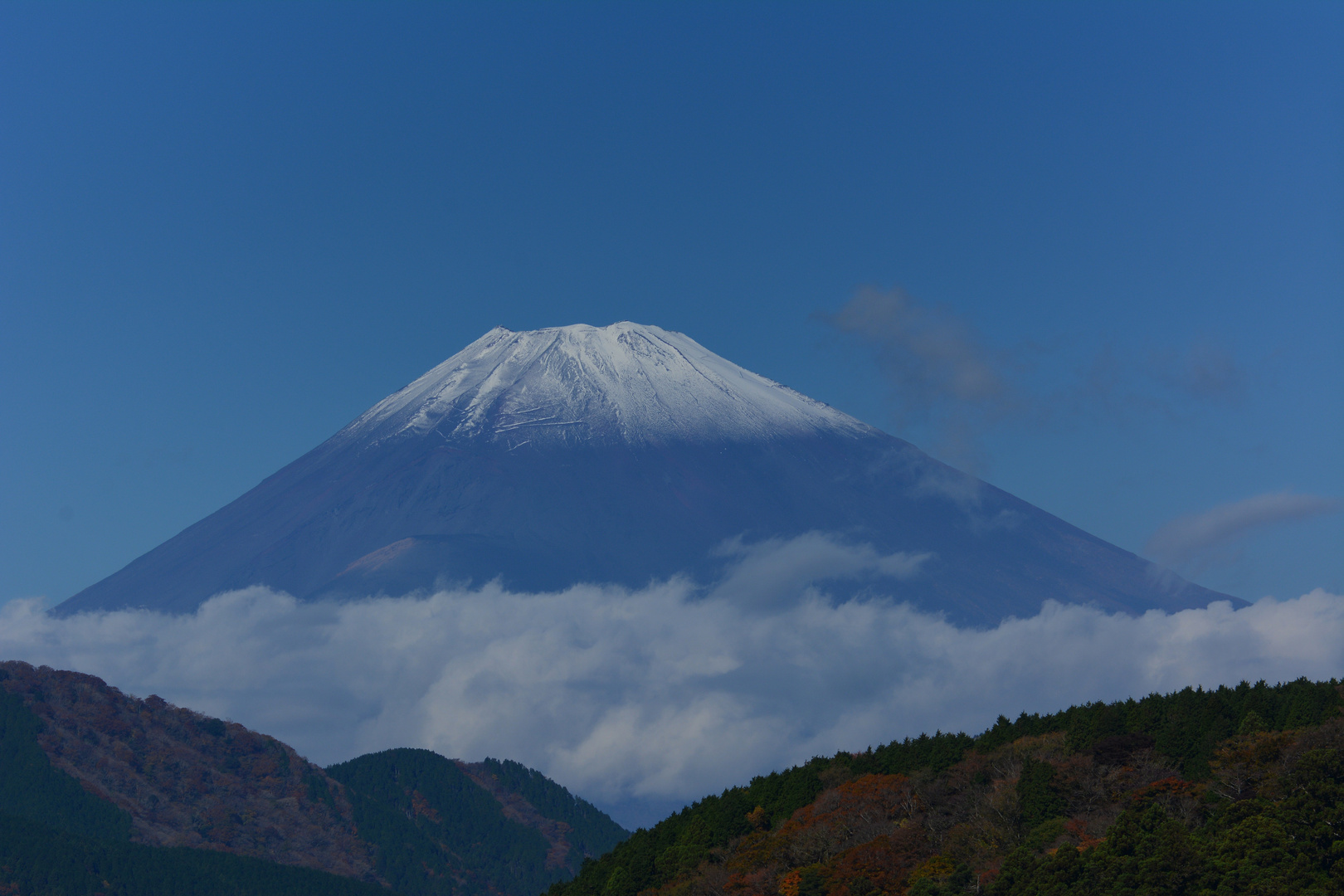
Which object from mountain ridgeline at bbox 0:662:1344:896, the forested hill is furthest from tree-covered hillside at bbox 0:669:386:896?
the forested hill

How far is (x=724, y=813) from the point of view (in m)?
87.4

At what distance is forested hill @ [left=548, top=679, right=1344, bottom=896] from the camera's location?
56031mm

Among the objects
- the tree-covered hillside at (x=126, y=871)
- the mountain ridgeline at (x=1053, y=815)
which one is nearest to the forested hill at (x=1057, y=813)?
the mountain ridgeline at (x=1053, y=815)

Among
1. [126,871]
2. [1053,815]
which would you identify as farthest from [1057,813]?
[126,871]

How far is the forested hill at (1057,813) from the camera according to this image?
184 feet

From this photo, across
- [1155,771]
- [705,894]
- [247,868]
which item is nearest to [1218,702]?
[1155,771]

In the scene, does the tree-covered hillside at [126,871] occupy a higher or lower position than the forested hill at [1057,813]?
higher

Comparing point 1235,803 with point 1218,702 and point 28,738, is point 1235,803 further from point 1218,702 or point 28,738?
point 28,738

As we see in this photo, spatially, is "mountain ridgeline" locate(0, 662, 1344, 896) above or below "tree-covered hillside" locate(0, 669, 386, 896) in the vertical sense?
below

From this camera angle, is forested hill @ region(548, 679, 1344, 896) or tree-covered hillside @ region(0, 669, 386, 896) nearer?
forested hill @ region(548, 679, 1344, 896)

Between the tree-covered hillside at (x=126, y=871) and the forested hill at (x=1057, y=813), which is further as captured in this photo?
the tree-covered hillside at (x=126, y=871)

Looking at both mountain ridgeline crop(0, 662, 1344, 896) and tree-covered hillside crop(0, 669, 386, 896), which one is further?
tree-covered hillside crop(0, 669, 386, 896)

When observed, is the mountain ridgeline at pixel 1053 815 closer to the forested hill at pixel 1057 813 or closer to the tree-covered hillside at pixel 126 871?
the forested hill at pixel 1057 813

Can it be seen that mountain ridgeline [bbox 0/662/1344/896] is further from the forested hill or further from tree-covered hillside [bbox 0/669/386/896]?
tree-covered hillside [bbox 0/669/386/896]
